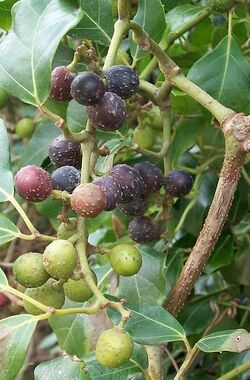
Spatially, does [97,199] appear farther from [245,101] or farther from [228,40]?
[228,40]

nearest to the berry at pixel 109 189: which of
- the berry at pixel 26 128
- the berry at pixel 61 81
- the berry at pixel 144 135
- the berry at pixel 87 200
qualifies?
the berry at pixel 87 200

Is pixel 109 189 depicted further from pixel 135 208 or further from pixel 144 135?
pixel 144 135

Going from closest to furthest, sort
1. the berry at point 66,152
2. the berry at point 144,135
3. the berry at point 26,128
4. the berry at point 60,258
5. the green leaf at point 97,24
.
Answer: the berry at point 60,258 < the berry at point 66,152 < the green leaf at point 97,24 < the berry at point 144,135 < the berry at point 26,128

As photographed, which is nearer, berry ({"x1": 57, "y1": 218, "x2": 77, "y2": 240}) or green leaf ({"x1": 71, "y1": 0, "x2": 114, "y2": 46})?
berry ({"x1": 57, "y1": 218, "x2": 77, "y2": 240})

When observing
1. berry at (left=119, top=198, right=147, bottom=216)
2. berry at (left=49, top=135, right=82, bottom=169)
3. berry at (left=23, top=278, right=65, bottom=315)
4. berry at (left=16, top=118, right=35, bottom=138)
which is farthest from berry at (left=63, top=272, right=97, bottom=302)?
berry at (left=16, top=118, right=35, bottom=138)

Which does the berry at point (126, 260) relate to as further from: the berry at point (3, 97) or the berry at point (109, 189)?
the berry at point (3, 97)

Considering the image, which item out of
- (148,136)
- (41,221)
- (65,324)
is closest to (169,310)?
(65,324)

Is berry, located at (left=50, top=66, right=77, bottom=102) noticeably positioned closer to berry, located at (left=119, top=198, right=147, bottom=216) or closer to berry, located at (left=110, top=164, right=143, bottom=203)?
berry, located at (left=110, top=164, right=143, bottom=203)
